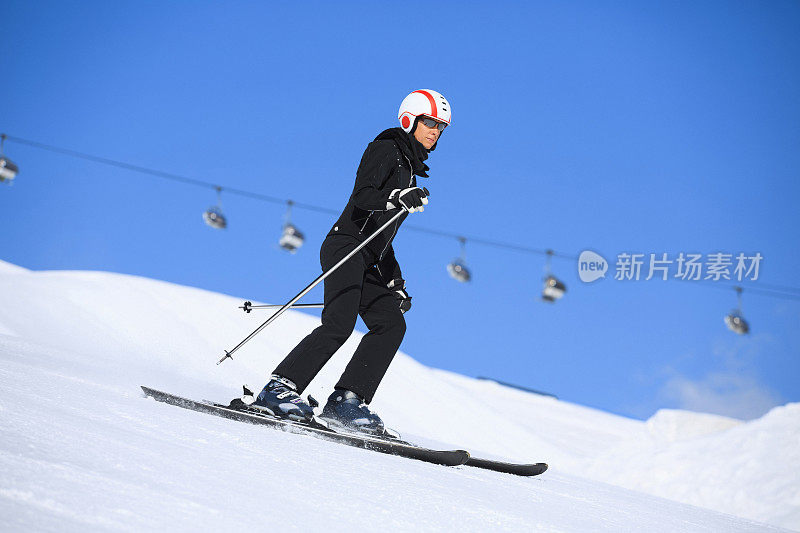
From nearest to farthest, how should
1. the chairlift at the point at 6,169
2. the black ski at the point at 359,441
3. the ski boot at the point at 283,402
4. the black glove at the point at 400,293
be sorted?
the black ski at the point at 359,441
the ski boot at the point at 283,402
the black glove at the point at 400,293
the chairlift at the point at 6,169

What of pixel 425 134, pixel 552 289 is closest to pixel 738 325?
pixel 552 289

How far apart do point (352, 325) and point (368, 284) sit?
0.88 ft

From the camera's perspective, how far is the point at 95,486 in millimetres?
1532

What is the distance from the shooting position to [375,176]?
11.3 feet

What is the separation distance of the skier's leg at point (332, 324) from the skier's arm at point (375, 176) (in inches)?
8.4

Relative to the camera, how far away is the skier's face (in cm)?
366

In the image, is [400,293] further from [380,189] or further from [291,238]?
[291,238]

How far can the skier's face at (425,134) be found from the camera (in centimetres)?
366

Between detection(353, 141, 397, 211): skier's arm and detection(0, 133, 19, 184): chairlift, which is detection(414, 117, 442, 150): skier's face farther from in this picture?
detection(0, 133, 19, 184): chairlift

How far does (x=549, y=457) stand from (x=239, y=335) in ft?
Answer: 12.5

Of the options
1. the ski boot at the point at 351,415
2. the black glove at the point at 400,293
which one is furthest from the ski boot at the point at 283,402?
the black glove at the point at 400,293

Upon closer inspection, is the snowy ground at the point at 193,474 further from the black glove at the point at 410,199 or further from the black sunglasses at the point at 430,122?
the black sunglasses at the point at 430,122

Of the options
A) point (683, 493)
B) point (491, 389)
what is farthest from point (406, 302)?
point (491, 389)

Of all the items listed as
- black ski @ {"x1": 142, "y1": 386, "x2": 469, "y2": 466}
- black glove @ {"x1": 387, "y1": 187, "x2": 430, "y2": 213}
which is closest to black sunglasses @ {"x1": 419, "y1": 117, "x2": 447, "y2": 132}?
black glove @ {"x1": 387, "y1": 187, "x2": 430, "y2": 213}
